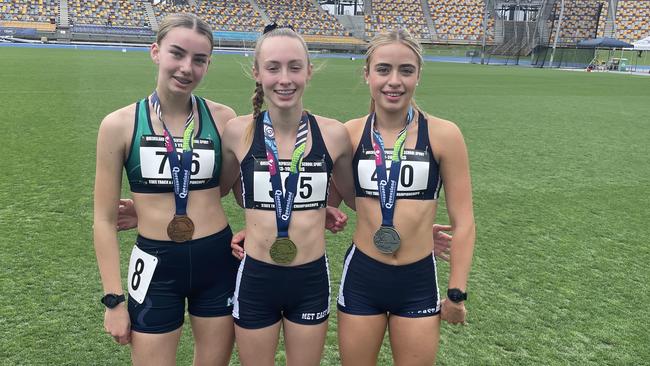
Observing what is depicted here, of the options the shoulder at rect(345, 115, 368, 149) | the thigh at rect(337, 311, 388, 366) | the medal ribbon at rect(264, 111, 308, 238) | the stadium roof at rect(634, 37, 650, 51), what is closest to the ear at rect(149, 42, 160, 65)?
the medal ribbon at rect(264, 111, 308, 238)

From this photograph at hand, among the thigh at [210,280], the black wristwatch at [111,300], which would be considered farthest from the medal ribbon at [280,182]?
the black wristwatch at [111,300]

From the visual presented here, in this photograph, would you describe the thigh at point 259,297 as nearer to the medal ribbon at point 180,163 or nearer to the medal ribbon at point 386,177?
the medal ribbon at point 180,163

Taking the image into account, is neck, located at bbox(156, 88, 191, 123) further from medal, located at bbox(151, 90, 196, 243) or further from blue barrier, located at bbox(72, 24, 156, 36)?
blue barrier, located at bbox(72, 24, 156, 36)

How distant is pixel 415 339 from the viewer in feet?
7.91

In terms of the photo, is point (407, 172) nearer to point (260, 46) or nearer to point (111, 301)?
point (260, 46)

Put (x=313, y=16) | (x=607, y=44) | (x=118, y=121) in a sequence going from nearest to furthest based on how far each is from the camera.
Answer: (x=118, y=121)
(x=607, y=44)
(x=313, y=16)

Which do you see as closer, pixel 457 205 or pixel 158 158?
pixel 158 158

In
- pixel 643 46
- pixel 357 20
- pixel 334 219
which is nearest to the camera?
pixel 334 219

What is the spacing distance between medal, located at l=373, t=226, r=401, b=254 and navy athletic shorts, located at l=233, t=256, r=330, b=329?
340 millimetres

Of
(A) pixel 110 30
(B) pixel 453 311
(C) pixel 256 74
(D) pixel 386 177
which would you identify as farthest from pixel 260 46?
(A) pixel 110 30

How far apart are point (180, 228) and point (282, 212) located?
1.62 feet

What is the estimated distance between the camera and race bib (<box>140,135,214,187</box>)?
2316 millimetres

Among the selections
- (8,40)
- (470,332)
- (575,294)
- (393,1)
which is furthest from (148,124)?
(393,1)

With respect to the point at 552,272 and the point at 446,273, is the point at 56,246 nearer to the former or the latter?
the point at 446,273
